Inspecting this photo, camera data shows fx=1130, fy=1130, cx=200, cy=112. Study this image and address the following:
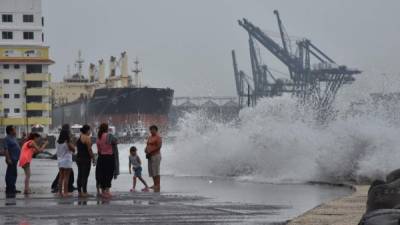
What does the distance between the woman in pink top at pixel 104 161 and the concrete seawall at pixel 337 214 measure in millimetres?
5270

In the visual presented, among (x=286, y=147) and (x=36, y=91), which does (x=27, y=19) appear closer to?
(x=36, y=91)

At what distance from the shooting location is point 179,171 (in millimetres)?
39094

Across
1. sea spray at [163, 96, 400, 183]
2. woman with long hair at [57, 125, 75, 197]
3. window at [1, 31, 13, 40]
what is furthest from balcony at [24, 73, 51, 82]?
woman with long hair at [57, 125, 75, 197]

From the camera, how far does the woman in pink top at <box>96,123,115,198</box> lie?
22297 millimetres

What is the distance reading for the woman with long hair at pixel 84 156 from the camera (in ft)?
73.2

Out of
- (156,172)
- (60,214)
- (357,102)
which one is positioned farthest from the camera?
(357,102)

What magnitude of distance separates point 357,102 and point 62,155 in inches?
856

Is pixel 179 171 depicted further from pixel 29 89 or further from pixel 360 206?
pixel 29 89

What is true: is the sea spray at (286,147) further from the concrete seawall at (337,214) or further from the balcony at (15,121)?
the balcony at (15,121)

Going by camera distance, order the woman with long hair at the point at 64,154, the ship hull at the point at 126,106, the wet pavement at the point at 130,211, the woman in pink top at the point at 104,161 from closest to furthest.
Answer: the wet pavement at the point at 130,211 → the woman in pink top at the point at 104,161 → the woman with long hair at the point at 64,154 → the ship hull at the point at 126,106

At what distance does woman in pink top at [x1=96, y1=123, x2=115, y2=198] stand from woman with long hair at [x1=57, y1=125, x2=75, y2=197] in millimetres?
609

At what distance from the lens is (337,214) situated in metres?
16.2

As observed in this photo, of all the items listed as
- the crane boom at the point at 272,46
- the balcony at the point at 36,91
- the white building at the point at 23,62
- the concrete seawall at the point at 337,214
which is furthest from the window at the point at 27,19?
the concrete seawall at the point at 337,214

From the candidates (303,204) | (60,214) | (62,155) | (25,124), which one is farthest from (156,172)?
(25,124)
